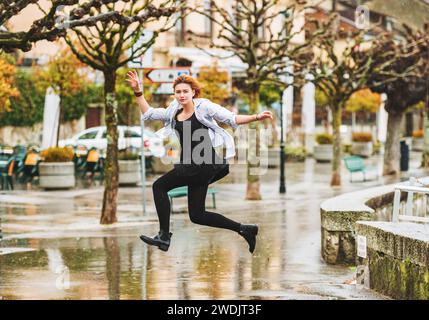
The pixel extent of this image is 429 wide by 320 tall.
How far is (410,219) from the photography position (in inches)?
458

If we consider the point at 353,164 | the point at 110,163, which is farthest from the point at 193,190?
the point at 353,164

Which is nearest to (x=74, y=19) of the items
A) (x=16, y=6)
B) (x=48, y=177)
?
(x=16, y=6)

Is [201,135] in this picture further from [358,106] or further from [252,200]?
[358,106]

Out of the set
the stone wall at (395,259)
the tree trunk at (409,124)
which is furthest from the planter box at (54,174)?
the tree trunk at (409,124)

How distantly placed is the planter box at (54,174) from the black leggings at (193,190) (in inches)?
751

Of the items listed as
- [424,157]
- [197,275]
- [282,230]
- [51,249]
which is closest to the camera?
[197,275]

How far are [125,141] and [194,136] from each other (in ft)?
91.2

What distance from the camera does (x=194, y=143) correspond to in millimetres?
8695

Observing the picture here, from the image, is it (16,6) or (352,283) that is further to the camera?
(16,6)

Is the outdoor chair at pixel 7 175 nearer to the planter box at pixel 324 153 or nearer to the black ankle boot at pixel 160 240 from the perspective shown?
the planter box at pixel 324 153

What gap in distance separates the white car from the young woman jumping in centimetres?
2616

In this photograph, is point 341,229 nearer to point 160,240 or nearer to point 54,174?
point 160,240

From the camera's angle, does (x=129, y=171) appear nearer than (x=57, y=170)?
No

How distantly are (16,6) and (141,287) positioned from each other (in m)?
3.62
